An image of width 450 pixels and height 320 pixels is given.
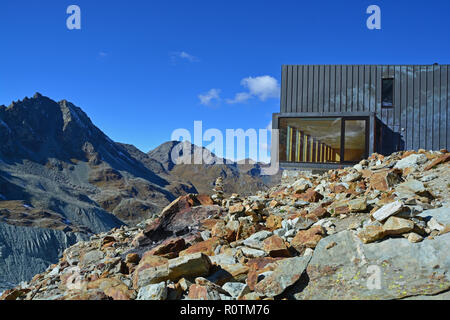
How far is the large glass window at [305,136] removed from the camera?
14695 millimetres

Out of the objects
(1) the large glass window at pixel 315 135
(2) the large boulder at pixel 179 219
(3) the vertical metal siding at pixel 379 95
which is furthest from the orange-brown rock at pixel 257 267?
(3) the vertical metal siding at pixel 379 95

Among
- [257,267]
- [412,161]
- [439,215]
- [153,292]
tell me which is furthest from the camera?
[412,161]

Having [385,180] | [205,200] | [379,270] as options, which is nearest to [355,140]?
[385,180]

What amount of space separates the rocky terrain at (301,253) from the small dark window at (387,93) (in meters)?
7.82

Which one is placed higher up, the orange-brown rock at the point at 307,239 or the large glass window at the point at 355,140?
the large glass window at the point at 355,140

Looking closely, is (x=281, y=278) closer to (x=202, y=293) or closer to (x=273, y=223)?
(x=202, y=293)

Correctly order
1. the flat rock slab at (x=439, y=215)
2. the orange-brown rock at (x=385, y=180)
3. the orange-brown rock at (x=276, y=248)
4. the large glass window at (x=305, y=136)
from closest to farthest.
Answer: the flat rock slab at (x=439, y=215)
the orange-brown rock at (x=276, y=248)
the orange-brown rock at (x=385, y=180)
the large glass window at (x=305, y=136)

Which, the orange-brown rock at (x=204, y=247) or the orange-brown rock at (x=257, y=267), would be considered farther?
the orange-brown rock at (x=204, y=247)

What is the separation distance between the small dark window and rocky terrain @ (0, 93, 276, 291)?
3379 centimetres

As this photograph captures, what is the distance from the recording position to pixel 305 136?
15.6 m

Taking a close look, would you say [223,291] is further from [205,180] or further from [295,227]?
[205,180]

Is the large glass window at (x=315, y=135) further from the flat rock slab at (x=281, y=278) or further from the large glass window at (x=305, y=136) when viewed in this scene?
the flat rock slab at (x=281, y=278)

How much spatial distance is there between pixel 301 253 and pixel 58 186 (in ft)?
262
